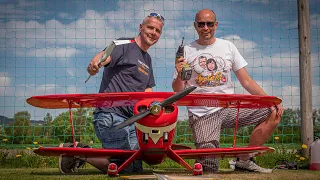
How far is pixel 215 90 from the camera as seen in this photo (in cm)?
586

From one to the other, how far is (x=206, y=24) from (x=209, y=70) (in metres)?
0.71

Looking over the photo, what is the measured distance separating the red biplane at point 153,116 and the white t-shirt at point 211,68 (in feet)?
1.24

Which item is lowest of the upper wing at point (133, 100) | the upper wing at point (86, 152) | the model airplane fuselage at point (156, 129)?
the upper wing at point (86, 152)

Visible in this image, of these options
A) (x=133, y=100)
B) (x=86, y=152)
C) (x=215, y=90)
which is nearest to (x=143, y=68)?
(x=133, y=100)

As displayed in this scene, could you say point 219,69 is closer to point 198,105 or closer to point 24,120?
point 198,105

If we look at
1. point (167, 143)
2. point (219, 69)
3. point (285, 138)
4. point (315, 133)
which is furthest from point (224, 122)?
point (285, 138)

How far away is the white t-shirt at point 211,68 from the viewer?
590 centimetres

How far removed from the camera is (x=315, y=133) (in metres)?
8.45

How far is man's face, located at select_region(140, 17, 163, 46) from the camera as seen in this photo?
565cm

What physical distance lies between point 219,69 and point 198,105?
75 cm

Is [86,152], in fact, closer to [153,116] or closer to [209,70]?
[153,116]

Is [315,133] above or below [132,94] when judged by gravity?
below

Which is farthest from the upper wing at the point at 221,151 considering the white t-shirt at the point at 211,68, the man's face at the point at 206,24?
the man's face at the point at 206,24

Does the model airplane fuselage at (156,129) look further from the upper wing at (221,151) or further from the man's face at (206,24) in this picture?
the man's face at (206,24)
